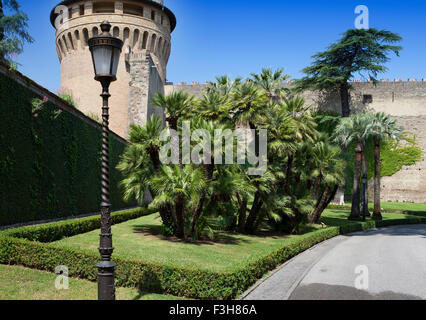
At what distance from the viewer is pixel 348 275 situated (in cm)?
1061

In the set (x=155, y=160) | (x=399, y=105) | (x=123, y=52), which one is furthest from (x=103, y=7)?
(x=399, y=105)

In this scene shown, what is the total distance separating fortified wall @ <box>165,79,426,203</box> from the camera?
135 feet

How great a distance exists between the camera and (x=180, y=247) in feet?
43.0

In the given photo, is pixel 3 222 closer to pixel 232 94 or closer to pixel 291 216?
pixel 232 94

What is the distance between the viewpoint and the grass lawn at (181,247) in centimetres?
1091

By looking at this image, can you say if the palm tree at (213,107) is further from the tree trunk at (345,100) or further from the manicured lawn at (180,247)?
the tree trunk at (345,100)

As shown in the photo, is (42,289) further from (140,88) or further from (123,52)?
(123,52)

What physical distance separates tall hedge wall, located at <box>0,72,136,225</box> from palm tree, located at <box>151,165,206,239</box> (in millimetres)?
4779

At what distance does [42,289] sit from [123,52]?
27714 mm

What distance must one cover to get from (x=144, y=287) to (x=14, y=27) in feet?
58.0

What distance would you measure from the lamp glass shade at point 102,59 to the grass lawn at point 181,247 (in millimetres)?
4756

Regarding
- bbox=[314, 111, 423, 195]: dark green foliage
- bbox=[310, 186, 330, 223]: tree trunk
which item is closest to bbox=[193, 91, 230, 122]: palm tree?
bbox=[310, 186, 330, 223]: tree trunk

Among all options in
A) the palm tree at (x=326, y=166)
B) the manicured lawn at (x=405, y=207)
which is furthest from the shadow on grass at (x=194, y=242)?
the manicured lawn at (x=405, y=207)

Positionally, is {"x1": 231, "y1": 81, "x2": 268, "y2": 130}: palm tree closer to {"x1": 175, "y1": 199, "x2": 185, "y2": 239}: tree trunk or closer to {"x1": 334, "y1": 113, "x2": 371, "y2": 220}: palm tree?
{"x1": 175, "y1": 199, "x2": 185, "y2": 239}: tree trunk
